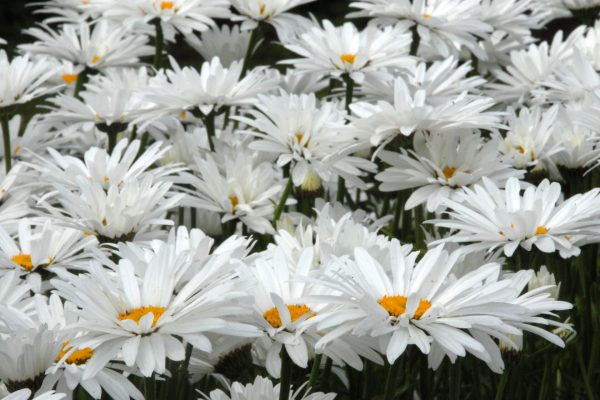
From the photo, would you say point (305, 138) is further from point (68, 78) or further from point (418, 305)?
point (68, 78)

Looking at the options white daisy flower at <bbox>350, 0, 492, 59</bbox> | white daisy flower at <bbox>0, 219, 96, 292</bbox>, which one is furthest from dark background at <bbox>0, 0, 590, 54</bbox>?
white daisy flower at <bbox>0, 219, 96, 292</bbox>

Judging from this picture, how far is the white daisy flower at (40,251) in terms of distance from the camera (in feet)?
5.28

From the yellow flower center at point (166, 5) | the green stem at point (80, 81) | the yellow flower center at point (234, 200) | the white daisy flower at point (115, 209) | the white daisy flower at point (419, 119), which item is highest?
the white daisy flower at point (419, 119)

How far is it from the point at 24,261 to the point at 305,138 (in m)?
0.56

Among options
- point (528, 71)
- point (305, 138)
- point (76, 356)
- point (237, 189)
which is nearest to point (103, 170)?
point (237, 189)

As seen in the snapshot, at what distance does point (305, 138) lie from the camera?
1891 mm

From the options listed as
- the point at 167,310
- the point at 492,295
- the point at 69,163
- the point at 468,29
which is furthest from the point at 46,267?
the point at 468,29

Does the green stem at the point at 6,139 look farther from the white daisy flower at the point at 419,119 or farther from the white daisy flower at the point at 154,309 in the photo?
the white daisy flower at the point at 154,309

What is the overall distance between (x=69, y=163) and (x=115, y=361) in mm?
688

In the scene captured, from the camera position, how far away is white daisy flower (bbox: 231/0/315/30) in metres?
2.34

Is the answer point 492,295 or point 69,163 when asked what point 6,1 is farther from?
point 492,295

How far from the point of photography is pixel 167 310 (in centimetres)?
118

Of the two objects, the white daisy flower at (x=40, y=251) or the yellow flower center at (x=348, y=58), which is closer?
the white daisy flower at (x=40, y=251)

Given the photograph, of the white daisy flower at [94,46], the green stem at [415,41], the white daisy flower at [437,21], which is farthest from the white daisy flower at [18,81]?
the green stem at [415,41]
